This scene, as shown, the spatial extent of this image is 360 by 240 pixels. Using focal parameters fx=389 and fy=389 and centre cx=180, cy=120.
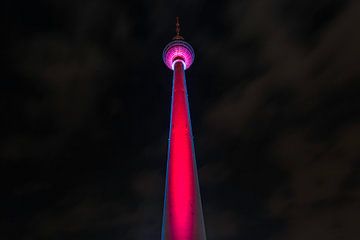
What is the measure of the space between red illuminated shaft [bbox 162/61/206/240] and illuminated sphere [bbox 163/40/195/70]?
7621 millimetres

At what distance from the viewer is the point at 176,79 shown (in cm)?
4725

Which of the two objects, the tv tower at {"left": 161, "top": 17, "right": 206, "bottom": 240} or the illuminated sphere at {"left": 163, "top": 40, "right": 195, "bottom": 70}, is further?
the illuminated sphere at {"left": 163, "top": 40, "right": 195, "bottom": 70}

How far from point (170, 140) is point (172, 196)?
6.96 m

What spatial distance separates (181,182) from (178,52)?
20114mm

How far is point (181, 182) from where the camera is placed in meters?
36.6

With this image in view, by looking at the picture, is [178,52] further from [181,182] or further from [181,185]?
[181,185]

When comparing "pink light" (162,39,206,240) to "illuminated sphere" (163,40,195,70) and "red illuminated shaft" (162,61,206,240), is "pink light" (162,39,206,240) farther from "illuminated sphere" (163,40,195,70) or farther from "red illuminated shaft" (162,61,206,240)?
"illuminated sphere" (163,40,195,70)

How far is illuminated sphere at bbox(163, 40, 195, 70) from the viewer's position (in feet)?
165

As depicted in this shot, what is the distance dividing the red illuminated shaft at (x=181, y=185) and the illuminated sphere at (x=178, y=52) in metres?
7.62

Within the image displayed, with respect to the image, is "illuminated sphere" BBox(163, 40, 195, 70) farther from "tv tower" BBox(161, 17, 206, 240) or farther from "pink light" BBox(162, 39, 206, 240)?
"pink light" BBox(162, 39, 206, 240)

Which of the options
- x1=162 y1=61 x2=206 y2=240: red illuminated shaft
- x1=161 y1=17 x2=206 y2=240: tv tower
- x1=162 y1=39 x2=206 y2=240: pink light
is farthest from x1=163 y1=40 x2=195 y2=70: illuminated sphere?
x1=162 y1=61 x2=206 y2=240: red illuminated shaft

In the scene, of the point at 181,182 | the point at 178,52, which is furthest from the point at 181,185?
the point at 178,52

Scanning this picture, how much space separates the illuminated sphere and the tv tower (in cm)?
295

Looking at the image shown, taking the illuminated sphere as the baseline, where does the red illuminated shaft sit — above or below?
below
